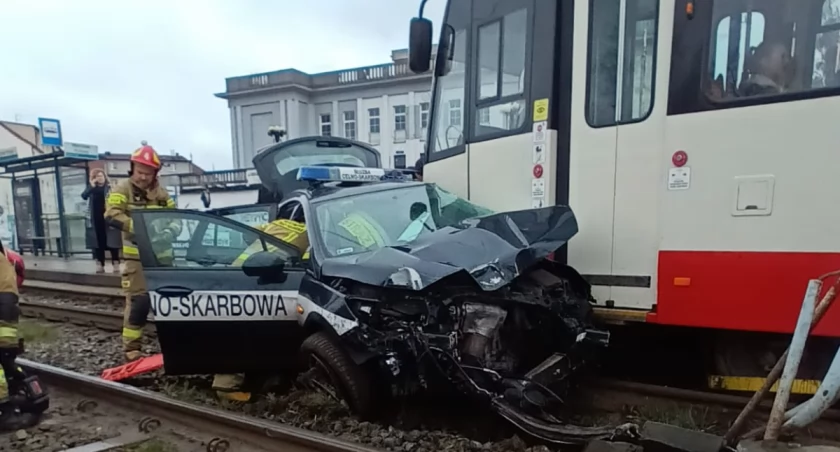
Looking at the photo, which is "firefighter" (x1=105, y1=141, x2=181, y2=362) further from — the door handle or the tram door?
the tram door

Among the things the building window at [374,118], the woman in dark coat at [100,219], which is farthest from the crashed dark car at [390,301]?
the building window at [374,118]

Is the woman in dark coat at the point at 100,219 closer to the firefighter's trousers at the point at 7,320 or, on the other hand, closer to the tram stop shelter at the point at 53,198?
the tram stop shelter at the point at 53,198

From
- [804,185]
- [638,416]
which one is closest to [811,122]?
[804,185]

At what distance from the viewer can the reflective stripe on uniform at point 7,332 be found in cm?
429

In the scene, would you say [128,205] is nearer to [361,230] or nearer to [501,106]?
[361,230]

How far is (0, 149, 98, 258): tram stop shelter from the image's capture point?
1520cm

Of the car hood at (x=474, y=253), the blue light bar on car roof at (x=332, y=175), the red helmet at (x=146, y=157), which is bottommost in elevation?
the car hood at (x=474, y=253)

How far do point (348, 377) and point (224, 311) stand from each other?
1.23 meters

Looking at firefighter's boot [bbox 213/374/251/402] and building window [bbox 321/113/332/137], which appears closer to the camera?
firefighter's boot [bbox 213/374/251/402]

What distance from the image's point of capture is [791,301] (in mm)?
3307

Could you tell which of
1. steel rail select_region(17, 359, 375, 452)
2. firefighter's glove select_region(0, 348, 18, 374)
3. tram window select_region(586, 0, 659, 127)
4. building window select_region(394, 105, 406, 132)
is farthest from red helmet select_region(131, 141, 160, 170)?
building window select_region(394, 105, 406, 132)

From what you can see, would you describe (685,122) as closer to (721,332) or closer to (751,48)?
(751,48)

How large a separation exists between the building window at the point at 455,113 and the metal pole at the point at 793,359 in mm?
3091

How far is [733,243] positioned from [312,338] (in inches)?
106
